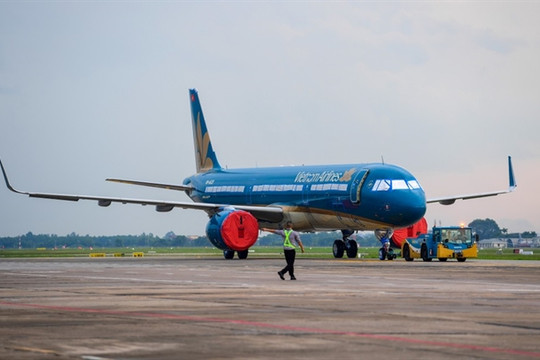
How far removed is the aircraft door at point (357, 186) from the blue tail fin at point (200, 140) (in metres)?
18.6

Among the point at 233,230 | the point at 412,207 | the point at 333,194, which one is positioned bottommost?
the point at 233,230

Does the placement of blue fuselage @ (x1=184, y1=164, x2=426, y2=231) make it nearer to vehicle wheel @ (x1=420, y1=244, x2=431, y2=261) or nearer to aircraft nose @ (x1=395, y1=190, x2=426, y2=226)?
aircraft nose @ (x1=395, y1=190, x2=426, y2=226)

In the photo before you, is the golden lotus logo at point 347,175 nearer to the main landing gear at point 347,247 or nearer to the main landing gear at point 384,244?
the main landing gear at point 384,244

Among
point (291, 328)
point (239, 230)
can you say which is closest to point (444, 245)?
point (239, 230)

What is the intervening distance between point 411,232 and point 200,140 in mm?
16921

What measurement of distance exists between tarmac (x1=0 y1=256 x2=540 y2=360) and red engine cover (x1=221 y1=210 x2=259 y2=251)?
2099 cm

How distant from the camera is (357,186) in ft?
174

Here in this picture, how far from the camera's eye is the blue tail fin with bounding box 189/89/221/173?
7094 cm

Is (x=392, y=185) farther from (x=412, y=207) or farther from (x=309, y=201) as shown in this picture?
(x=309, y=201)

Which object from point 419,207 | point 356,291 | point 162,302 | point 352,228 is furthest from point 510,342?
point 352,228

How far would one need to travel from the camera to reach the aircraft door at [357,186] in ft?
173

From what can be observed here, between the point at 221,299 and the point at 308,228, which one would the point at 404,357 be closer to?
the point at 221,299

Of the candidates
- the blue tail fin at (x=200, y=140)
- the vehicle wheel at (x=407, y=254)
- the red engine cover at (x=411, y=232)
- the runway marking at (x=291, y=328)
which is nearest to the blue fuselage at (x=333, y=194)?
the vehicle wheel at (x=407, y=254)

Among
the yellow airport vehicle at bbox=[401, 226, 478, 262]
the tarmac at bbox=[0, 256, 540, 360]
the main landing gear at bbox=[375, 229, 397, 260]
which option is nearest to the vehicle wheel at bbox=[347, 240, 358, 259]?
the main landing gear at bbox=[375, 229, 397, 260]
